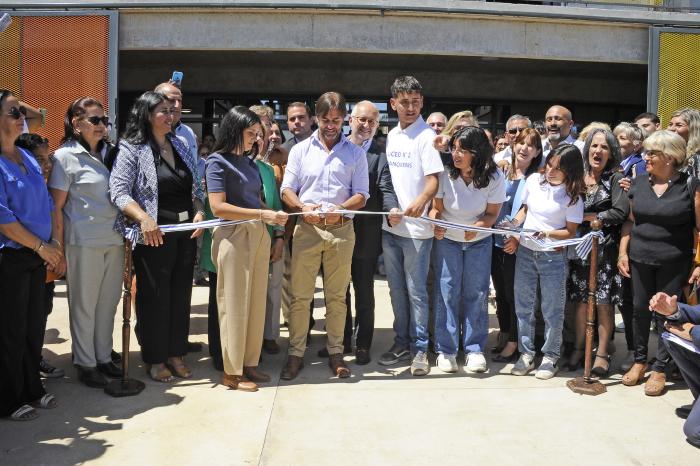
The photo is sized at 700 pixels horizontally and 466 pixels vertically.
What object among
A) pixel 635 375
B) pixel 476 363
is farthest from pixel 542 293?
pixel 635 375

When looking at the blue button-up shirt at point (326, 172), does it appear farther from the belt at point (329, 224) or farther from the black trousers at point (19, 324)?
the black trousers at point (19, 324)

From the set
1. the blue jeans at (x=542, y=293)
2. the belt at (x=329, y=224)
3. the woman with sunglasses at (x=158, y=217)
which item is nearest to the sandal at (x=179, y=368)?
the woman with sunglasses at (x=158, y=217)

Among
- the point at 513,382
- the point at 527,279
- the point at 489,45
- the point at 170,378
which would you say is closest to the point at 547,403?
the point at 513,382

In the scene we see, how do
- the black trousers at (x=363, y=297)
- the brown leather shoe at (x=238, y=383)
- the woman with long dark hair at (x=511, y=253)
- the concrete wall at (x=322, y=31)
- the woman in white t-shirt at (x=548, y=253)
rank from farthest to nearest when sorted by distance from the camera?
the concrete wall at (x=322, y=31), the woman with long dark hair at (x=511, y=253), the black trousers at (x=363, y=297), the woman in white t-shirt at (x=548, y=253), the brown leather shoe at (x=238, y=383)

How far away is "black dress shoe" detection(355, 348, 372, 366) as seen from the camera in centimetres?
542

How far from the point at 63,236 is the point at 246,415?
6.06 ft

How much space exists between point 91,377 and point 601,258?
405 cm

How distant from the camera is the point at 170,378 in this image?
4.95m

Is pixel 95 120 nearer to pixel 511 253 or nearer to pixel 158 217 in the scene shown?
pixel 158 217

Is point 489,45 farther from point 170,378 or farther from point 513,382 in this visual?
point 170,378

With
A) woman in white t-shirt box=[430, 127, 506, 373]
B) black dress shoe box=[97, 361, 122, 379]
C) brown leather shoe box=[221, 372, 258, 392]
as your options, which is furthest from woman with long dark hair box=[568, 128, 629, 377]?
black dress shoe box=[97, 361, 122, 379]

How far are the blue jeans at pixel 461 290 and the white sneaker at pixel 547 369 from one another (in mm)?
487

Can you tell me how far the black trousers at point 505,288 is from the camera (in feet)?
18.2

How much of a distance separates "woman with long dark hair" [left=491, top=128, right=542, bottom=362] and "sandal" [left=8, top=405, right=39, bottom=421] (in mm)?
3554
